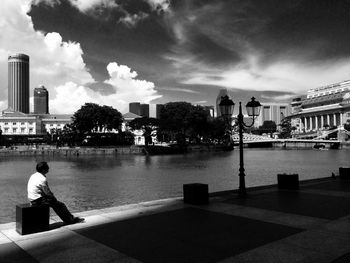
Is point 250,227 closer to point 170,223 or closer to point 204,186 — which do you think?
point 170,223

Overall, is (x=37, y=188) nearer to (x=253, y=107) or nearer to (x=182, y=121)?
(x=253, y=107)

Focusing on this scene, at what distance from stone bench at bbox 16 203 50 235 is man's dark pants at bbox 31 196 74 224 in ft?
1.31

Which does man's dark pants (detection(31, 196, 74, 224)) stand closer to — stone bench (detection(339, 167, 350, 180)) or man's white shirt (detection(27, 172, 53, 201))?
man's white shirt (detection(27, 172, 53, 201))

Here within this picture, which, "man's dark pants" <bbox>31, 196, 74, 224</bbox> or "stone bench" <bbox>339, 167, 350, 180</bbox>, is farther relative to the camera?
"stone bench" <bbox>339, 167, 350, 180</bbox>

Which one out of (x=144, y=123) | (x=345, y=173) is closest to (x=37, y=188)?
(x=345, y=173)

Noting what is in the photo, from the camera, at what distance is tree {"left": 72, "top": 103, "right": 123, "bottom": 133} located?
121250 mm

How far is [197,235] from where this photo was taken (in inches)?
416

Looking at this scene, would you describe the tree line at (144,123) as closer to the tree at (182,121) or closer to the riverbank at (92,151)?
the tree at (182,121)

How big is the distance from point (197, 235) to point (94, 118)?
114220 mm

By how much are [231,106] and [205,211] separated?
723cm

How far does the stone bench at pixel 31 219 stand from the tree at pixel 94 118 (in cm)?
11187

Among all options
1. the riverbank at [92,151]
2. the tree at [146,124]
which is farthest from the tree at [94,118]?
the riverbank at [92,151]

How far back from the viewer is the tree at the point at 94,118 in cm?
12125

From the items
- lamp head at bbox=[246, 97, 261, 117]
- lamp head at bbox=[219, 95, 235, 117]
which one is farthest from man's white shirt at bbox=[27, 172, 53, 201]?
lamp head at bbox=[246, 97, 261, 117]
